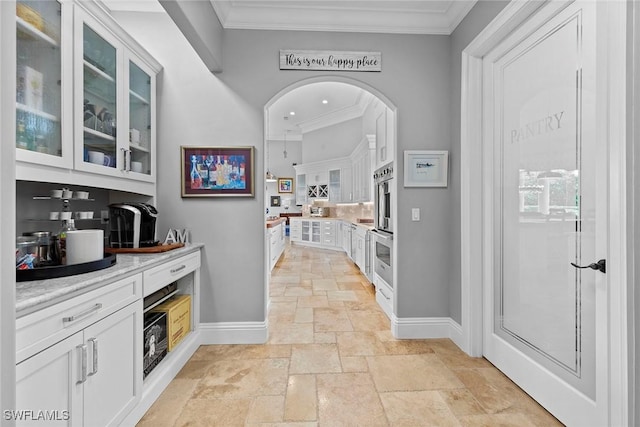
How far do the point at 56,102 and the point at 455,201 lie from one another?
2.90 m

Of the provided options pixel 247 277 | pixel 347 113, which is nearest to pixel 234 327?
pixel 247 277

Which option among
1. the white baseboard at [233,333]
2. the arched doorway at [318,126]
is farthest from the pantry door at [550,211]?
the white baseboard at [233,333]

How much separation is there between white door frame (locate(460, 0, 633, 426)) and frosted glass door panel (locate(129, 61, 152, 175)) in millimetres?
2694

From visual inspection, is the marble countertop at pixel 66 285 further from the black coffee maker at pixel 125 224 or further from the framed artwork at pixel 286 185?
the framed artwork at pixel 286 185

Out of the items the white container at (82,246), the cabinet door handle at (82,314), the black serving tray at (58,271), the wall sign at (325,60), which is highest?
the wall sign at (325,60)

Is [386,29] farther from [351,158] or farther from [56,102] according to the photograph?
[351,158]

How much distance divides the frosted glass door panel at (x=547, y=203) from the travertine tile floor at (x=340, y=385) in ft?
1.38

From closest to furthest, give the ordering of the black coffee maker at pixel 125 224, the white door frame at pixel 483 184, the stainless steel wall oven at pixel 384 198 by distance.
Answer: the white door frame at pixel 483 184 → the black coffee maker at pixel 125 224 → the stainless steel wall oven at pixel 384 198

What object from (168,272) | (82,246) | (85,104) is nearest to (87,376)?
(82,246)

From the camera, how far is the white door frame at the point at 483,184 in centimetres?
129

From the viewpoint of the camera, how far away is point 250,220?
106 inches

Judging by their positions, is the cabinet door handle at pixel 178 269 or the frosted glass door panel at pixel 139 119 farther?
the frosted glass door panel at pixel 139 119

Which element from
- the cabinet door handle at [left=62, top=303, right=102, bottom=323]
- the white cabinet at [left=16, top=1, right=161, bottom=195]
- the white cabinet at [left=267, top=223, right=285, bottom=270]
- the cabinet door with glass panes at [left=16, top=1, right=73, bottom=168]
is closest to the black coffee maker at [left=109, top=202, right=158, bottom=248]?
the white cabinet at [left=16, top=1, right=161, bottom=195]

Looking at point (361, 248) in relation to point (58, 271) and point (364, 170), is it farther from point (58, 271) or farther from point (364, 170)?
point (58, 271)
